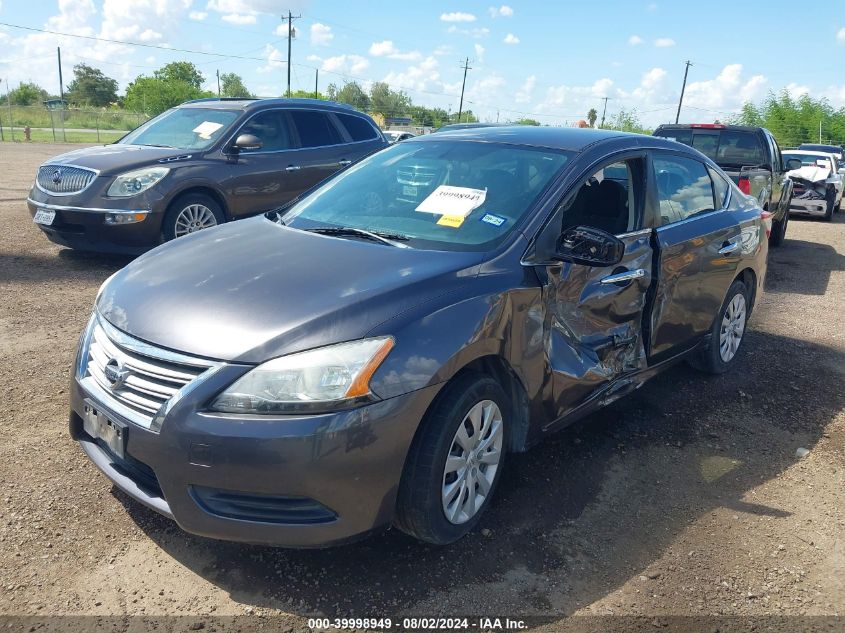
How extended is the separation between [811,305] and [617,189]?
486 cm

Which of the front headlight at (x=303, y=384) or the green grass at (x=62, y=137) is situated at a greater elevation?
the front headlight at (x=303, y=384)

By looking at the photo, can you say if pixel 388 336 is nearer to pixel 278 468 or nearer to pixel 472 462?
pixel 278 468

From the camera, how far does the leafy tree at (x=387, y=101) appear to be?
98.1 m

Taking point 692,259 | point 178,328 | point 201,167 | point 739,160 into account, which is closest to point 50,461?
point 178,328

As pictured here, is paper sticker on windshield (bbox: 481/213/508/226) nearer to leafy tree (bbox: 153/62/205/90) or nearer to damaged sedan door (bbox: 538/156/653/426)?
damaged sedan door (bbox: 538/156/653/426)

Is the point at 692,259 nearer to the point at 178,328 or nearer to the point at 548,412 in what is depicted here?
the point at 548,412

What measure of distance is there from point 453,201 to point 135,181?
15.6 feet

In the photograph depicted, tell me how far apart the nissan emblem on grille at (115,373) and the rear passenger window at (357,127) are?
22.7 ft

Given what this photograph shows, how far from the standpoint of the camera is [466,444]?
283 cm

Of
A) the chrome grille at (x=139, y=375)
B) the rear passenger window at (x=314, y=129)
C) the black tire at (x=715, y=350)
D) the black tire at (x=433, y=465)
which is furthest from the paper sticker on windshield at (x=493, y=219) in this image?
the rear passenger window at (x=314, y=129)

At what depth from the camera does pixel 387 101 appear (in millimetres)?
100750

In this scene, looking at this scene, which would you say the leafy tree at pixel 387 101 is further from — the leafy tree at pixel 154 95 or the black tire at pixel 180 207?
the black tire at pixel 180 207

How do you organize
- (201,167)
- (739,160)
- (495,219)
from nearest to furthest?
(495,219)
(201,167)
(739,160)

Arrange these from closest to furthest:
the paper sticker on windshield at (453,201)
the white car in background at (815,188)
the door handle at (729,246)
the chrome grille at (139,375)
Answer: the chrome grille at (139,375), the paper sticker on windshield at (453,201), the door handle at (729,246), the white car in background at (815,188)
